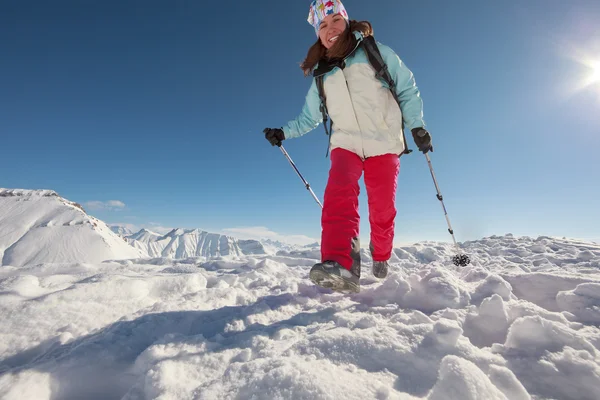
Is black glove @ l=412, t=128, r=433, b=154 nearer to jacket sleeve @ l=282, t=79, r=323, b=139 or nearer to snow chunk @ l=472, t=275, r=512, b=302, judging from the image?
jacket sleeve @ l=282, t=79, r=323, b=139

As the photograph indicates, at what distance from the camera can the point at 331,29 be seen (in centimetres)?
316

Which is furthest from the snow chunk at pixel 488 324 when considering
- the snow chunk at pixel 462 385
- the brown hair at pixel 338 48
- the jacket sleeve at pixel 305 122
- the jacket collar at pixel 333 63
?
the jacket sleeve at pixel 305 122

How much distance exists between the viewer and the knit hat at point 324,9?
10.6 feet

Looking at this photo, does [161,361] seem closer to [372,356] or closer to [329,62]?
[372,356]

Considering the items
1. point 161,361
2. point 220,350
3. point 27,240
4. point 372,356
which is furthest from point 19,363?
point 27,240

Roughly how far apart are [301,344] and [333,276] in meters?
0.88

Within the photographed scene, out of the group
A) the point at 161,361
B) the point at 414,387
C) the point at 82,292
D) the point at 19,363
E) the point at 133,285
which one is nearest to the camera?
the point at 414,387

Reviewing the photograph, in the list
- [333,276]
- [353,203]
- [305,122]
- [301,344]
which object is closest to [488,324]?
[333,276]

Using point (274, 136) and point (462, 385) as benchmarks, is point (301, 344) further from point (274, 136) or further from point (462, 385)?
point (274, 136)

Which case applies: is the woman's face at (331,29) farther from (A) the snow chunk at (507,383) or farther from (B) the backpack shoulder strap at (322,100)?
(A) the snow chunk at (507,383)

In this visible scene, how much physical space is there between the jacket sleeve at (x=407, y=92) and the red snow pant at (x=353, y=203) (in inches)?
22.6

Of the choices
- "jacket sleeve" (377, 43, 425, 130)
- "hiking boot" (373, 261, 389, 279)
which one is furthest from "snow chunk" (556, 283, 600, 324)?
"jacket sleeve" (377, 43, 425, 130)

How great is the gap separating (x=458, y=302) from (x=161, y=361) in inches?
78.1

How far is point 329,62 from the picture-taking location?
312 centimetres
